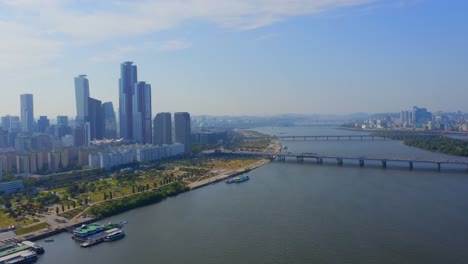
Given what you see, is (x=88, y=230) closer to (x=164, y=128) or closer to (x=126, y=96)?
(x=164, y=128)

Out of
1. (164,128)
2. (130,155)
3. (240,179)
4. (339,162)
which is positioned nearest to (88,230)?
(240,179)

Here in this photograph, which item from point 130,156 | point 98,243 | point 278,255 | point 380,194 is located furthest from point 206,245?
point 130,156

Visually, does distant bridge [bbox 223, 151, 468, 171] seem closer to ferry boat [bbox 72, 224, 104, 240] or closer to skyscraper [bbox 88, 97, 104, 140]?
skyscraper [bbox 88, 97, 104, 140]

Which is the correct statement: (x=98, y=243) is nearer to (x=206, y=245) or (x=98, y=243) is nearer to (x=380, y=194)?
(x=206, y=245)

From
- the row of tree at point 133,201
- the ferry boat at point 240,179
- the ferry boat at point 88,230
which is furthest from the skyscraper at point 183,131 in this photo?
the ferry boat at point 88,230

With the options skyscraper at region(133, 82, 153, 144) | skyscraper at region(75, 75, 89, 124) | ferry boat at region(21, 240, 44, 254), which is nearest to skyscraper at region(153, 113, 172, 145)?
skyscraper at region(133, 82, 153, 144)

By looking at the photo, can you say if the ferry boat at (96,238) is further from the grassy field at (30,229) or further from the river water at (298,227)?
the grassy field at (30,229)
